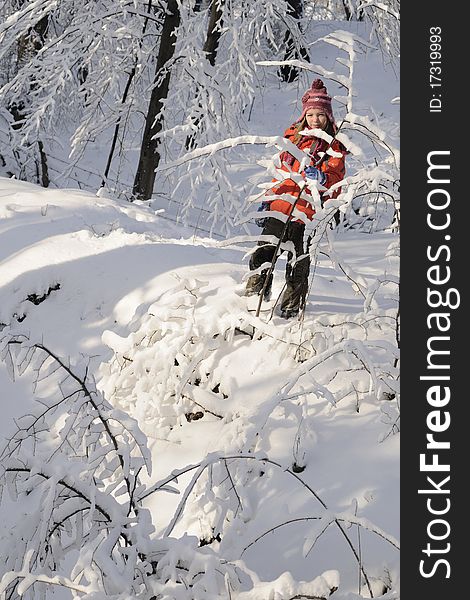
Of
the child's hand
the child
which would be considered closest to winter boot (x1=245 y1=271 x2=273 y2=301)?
the child

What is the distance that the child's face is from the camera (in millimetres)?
4375

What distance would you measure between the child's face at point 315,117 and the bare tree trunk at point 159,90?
17.5ft

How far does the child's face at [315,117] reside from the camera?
14.4 feet

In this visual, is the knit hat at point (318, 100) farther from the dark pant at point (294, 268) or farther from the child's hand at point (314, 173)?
the dark pant at point (294, 268)

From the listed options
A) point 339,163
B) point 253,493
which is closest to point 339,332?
point 339,163

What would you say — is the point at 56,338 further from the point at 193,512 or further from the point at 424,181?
the point at 424,181

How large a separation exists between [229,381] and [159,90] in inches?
257

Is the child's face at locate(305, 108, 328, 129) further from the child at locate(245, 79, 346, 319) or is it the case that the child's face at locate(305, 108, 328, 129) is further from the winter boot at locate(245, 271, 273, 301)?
the winter boot at locate(245, 271, 273, 301)

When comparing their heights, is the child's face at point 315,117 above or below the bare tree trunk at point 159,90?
below

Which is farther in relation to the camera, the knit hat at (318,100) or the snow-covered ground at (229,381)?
the knit hat at (318,100)

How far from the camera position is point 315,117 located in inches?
173

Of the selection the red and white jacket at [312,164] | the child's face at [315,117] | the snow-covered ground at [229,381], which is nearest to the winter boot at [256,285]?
the snow-covered ground at [229,381]

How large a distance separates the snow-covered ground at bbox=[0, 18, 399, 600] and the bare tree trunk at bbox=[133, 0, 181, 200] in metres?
2.96

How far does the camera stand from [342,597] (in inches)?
99.0
